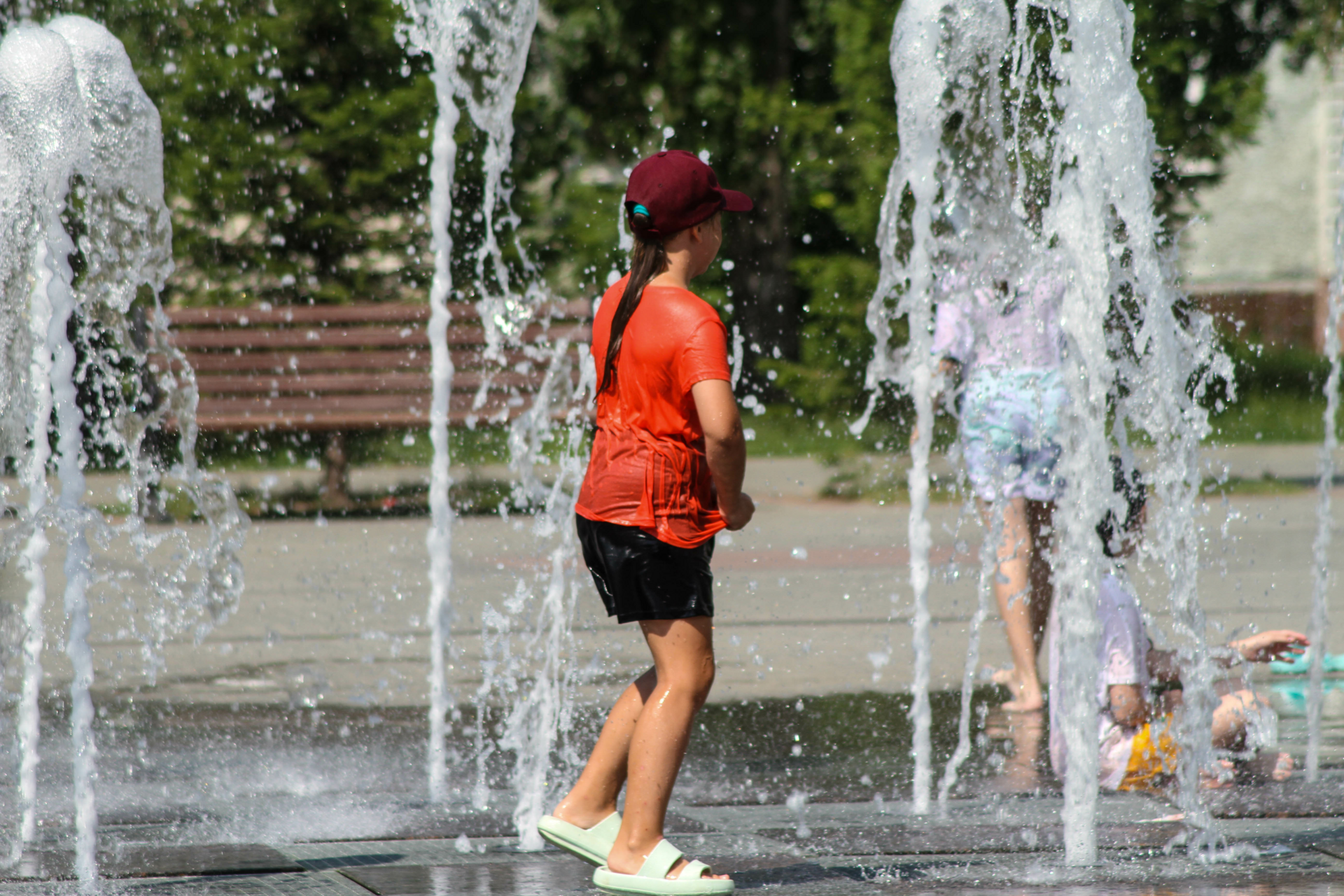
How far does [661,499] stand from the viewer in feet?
11.2

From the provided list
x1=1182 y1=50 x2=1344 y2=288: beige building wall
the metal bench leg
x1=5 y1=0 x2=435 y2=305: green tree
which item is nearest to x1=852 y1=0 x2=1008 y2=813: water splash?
the metal bench leg

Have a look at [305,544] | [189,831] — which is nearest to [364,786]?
[189,831]

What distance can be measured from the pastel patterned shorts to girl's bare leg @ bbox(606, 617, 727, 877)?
236 centimetres

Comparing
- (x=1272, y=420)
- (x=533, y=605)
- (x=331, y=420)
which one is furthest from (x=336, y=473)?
(x=1272, y=420)

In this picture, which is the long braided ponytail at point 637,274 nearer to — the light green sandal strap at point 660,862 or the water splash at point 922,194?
the light green sandal strap at point 660,862

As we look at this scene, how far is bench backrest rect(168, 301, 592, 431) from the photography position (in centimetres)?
1141

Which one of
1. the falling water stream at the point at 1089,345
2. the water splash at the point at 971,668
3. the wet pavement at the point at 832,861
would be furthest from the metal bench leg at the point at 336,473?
the wet pavement at the point at 832,861

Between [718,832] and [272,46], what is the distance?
10.1 meters

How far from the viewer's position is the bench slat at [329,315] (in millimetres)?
11523

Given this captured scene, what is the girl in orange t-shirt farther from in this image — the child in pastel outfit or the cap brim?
the child in pastel outfit

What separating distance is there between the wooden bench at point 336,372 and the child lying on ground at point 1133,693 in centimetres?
707

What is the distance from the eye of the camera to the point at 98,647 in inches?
261

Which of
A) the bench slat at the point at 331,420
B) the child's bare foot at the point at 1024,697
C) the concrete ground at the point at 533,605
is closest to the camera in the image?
the child's bare foot at the point at 1024,697

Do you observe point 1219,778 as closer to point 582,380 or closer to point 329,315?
point 582,380
